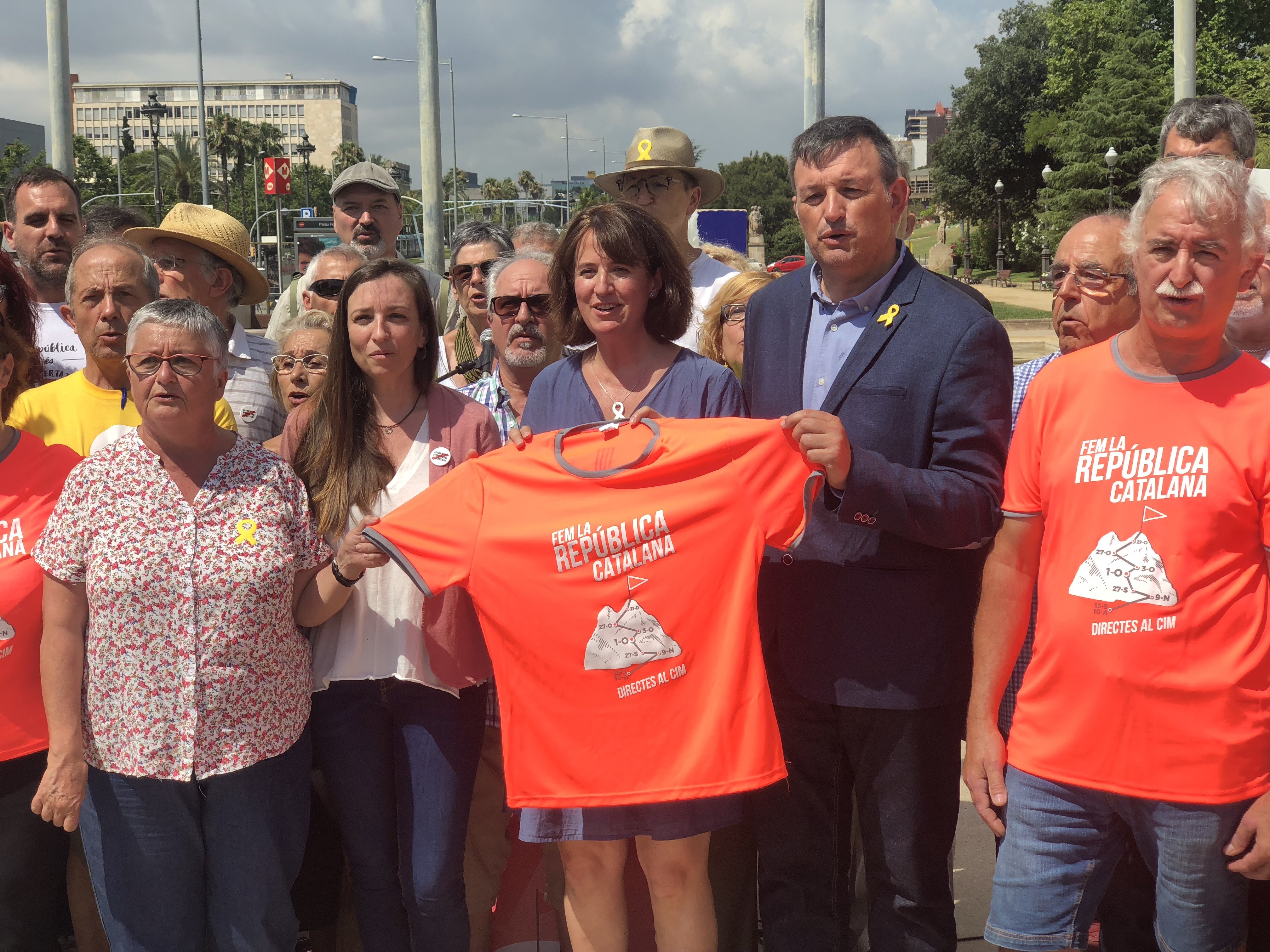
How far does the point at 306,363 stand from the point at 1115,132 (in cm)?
5112

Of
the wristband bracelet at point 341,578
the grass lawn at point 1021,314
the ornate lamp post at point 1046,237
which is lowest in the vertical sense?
the wristband bracelet at point 341,578

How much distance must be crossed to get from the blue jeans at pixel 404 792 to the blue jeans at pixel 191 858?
226mm

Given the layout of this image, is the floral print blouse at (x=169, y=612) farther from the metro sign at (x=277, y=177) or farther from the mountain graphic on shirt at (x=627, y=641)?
the metro sign at (x=277, y=177)

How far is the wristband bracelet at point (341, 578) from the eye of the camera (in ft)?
11.1

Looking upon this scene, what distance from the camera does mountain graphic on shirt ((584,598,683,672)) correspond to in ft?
10.4

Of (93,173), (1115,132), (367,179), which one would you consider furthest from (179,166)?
(367,179)

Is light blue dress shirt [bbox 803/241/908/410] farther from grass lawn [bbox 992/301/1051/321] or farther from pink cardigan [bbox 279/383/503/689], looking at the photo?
grass lawn [bbox 992/301/1051/321]

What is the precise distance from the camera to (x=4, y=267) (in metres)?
3.90

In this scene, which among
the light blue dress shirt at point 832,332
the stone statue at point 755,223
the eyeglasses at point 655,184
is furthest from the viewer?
the stone statue at point 755,223

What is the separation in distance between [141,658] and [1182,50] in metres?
10.5

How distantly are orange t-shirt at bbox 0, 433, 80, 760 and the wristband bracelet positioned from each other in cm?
88

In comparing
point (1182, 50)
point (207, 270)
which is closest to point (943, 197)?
point (1182, 50)

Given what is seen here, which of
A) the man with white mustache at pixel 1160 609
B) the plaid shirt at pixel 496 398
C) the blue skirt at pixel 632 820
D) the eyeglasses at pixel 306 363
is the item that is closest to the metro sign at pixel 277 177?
the eyeglasses at pixel 306 363

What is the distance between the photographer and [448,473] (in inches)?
140
